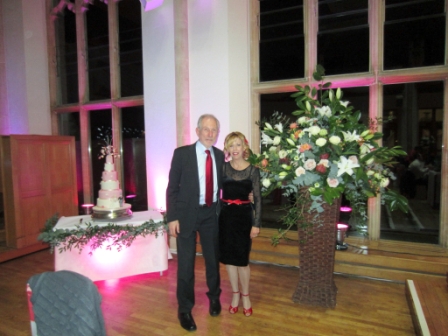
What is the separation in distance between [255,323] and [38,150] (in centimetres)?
395

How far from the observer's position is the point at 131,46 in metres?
5.38

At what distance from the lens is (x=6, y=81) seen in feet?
18.0

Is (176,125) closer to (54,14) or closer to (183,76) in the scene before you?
(183,76)

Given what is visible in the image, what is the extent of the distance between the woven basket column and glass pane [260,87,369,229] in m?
0.62

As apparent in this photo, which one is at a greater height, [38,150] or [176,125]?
[176,125]

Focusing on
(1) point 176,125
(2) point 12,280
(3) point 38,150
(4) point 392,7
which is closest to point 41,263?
A: (2) point 12,280

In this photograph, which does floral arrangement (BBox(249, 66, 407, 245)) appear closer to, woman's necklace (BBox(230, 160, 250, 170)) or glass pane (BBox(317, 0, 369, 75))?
woman's necklace (BBox(230, 160, 250, 170))

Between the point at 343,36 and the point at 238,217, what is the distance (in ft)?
9.28

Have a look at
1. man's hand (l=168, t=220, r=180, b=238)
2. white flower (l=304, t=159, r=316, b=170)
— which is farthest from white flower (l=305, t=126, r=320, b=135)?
man's hand (l=168, t=220, r=180, b=238)

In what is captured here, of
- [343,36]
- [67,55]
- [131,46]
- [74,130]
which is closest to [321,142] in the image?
[343,36]

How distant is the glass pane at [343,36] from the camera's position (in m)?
4.09

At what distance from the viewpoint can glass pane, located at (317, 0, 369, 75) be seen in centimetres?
409

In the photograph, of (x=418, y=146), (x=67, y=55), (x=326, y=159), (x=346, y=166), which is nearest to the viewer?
(x=346, y=166)

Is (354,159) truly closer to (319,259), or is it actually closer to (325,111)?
(325,111)
